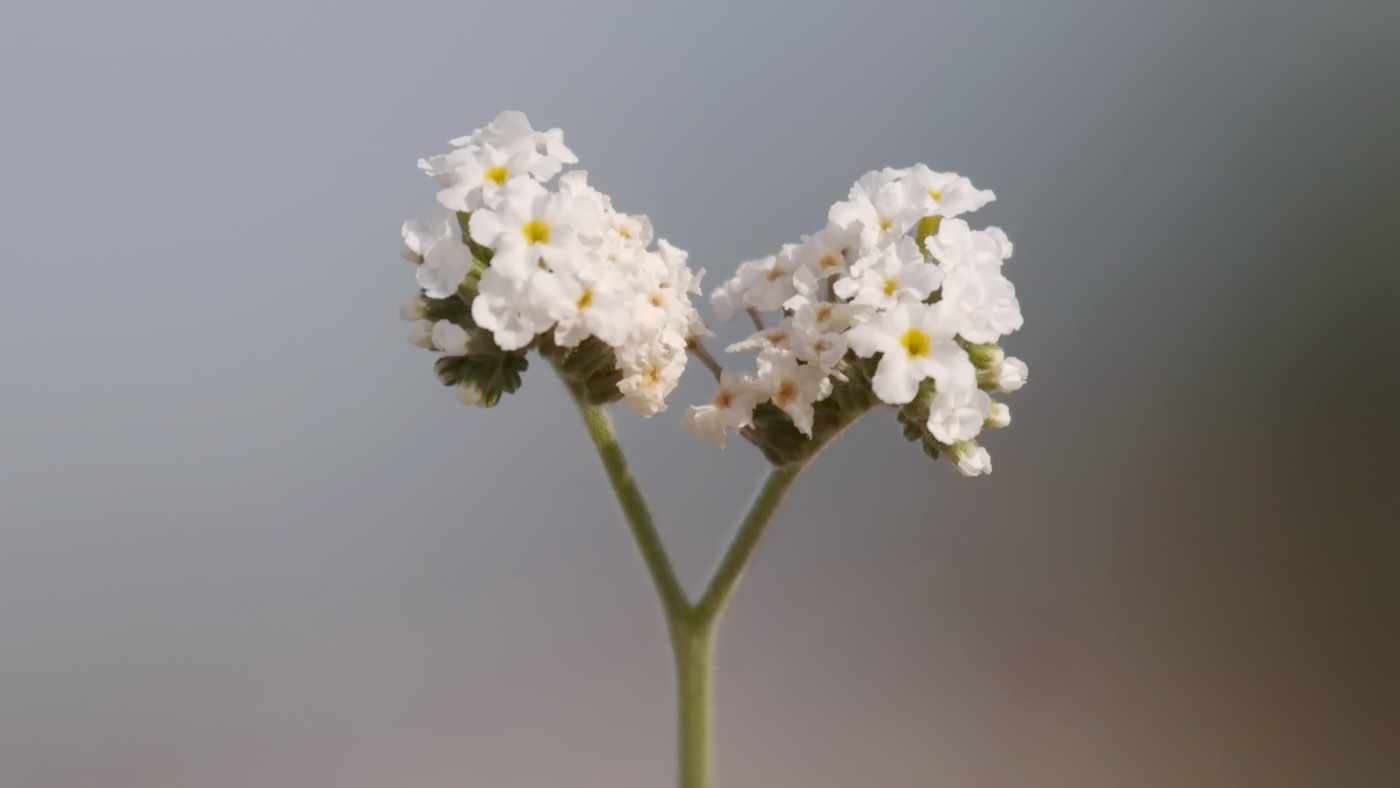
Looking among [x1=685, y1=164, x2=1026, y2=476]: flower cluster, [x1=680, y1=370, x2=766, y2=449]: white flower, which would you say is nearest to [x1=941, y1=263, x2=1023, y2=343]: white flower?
[x1=685, y1=164, x2=1026, y2=476]: flower cluster

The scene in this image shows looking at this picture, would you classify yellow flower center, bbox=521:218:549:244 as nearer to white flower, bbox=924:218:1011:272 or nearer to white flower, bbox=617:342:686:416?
white flower, bbox=617:342:686:416

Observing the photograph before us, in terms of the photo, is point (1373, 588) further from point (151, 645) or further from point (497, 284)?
point (151, 645)

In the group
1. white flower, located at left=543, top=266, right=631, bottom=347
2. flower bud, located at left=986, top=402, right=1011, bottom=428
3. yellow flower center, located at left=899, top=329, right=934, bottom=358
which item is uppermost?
white flower, located at left=543, top=266, right=631, bottom=347

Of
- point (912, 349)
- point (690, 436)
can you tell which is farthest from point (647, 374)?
point (690, 436)

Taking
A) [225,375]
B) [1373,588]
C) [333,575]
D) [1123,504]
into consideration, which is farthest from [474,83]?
[1373,588]

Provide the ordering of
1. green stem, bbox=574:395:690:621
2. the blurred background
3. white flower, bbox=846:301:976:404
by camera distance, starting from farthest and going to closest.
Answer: the blurred background, green stem, bbox=574:395:690:621, white flower, bbox=846:301:976:404

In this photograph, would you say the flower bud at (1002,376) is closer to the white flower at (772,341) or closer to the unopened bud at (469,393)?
the white flower at (772,341)
